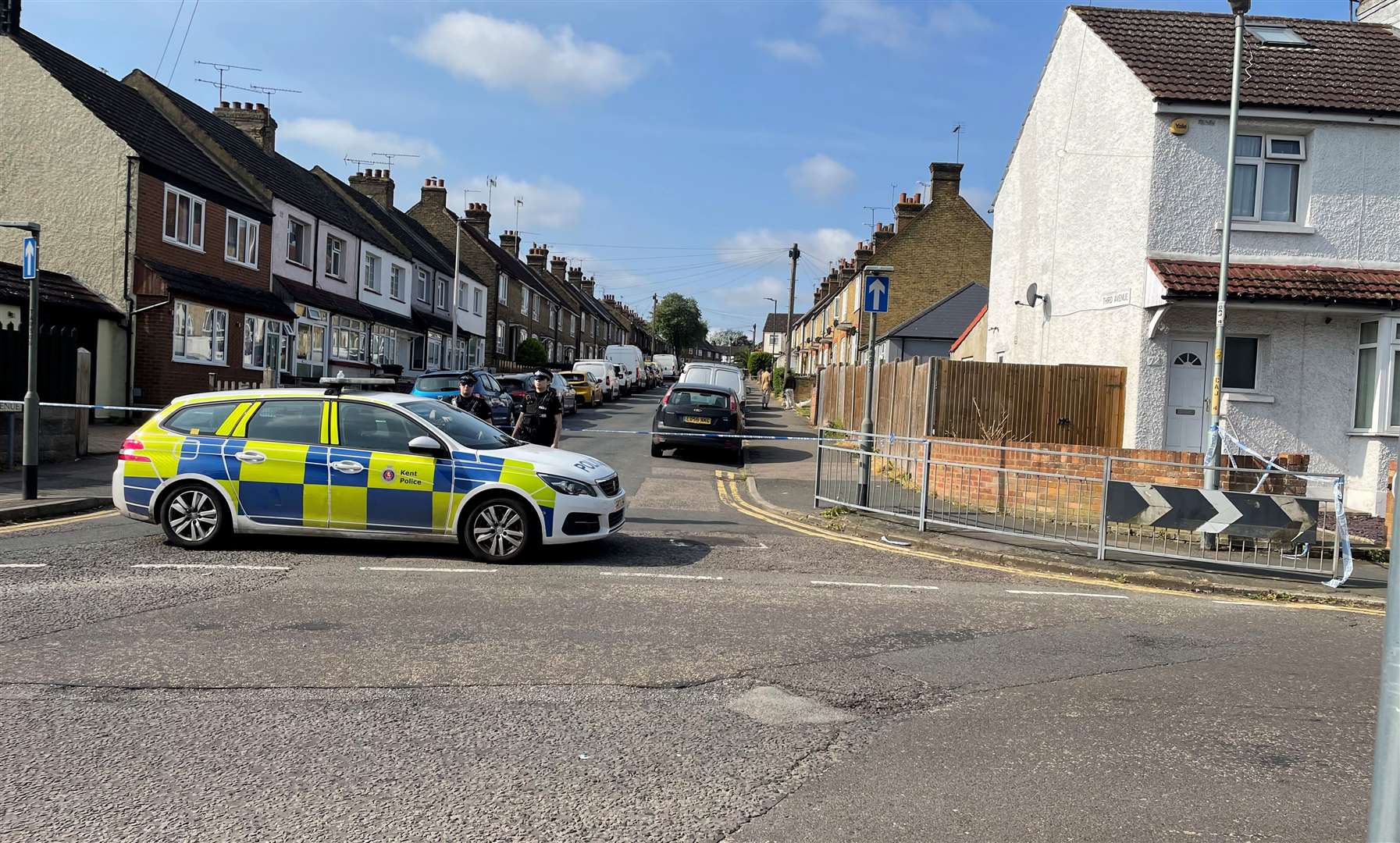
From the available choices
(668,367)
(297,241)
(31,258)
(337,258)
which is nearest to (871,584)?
(31,258)

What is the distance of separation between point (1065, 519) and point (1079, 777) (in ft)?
23.1

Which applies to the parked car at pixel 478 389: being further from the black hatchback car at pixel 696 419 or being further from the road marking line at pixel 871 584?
the road marking line at pixel 871 584

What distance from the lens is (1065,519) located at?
10797 millimetres

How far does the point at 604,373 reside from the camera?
130ft

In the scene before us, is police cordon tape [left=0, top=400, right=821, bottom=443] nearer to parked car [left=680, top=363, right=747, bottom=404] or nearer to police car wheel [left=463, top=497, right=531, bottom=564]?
police car wheel [left=463, top=497, right=531, bottom=564]

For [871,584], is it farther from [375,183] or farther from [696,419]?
[375,183]

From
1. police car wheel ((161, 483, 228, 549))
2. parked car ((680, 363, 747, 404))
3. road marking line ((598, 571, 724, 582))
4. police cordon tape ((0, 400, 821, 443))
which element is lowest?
road marking line ((598, 571, 724, 582))

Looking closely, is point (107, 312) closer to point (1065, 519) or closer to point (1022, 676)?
point (1065, 519)

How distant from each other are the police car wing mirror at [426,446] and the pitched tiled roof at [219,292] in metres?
15.8

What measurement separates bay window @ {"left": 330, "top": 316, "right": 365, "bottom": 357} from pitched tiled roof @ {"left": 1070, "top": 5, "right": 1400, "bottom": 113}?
77.8 feet

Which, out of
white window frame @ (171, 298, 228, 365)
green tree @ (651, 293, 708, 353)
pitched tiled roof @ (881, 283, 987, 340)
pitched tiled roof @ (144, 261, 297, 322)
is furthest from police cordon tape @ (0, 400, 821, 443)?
green tree @ (651, 293, 708, 353)

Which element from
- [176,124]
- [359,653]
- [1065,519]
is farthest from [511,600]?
[176,124]

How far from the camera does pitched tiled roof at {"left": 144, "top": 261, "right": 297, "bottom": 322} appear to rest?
21.7 meters

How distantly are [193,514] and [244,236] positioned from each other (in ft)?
65.0
